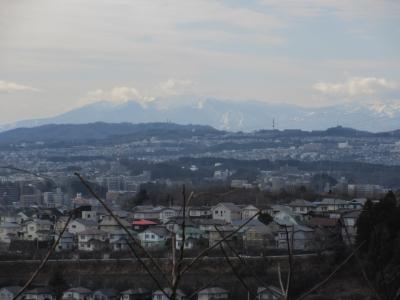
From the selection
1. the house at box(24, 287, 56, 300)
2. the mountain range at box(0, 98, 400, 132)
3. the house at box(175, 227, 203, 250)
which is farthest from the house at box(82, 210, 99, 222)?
the mountain range at box(0, 98, 400, 132)

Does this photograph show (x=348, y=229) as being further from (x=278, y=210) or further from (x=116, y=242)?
(x=278, y=210)

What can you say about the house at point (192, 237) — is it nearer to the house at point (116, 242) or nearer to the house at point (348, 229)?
the house at point (116, 242)

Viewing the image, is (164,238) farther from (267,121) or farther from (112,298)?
(267,121)

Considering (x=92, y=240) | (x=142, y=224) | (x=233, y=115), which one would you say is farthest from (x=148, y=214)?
(x=233, y=115)

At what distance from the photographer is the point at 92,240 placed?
60.0 feet

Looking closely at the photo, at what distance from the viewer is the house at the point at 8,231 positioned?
20.0 metres

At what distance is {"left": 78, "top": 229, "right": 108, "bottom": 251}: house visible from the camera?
18.1 m

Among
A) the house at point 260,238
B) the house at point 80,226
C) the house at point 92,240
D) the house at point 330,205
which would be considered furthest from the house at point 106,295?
the house at point 330,205

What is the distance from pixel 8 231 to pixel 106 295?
7.21 m

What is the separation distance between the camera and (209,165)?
56344mm

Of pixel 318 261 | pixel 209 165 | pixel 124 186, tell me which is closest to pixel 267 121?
pixel 209 165

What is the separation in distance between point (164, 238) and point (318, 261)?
382cm

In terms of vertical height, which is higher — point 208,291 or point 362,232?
point 362,232

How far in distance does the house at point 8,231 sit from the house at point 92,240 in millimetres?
2071
